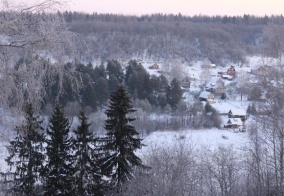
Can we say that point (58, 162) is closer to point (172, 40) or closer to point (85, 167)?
point (85, 167)

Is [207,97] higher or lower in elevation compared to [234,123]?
higher

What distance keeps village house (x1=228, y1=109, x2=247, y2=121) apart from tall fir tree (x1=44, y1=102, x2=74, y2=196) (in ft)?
66.8

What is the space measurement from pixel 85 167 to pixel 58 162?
2.72 ft

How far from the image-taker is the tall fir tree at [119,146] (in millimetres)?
11102

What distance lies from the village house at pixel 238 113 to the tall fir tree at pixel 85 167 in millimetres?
19878

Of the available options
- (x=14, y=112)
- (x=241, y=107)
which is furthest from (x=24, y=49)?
(x=241, y=107)

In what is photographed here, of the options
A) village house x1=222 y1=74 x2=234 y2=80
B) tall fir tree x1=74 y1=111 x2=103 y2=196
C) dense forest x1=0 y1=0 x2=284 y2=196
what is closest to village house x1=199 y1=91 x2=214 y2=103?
dense forest x1=0 y1=0 x2=284 y2=196

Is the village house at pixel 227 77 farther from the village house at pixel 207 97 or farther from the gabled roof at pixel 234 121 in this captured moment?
the gabled roof at pixel 234 121

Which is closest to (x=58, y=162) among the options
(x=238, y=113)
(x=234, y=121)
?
(x=234, y=121)

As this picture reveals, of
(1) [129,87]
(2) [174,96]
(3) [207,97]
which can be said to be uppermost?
(1) [129,87]

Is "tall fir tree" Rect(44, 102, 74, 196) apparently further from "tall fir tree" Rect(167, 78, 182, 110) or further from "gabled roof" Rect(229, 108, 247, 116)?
"tall fir tree" Rect(167, 78, 182, 110)

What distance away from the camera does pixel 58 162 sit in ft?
37.5

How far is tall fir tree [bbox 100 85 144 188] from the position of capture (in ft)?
36.4

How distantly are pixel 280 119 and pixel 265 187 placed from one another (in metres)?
3.11
